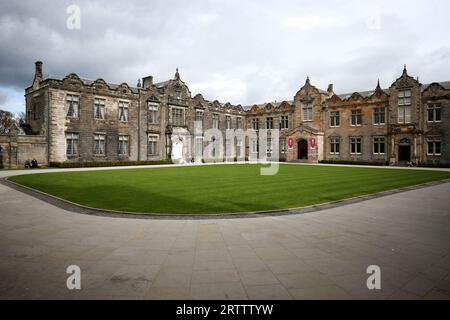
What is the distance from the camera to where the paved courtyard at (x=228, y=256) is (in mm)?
4625

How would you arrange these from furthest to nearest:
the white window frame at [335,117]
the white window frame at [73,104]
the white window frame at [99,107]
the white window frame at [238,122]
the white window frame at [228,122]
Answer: the white window frame at [238,122] → the white window frame at [228,122] → the white window frame at [335,117] → the white window frame at [99,107] → the white window frame at [73,104]

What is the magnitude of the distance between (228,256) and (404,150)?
42642 millimetres

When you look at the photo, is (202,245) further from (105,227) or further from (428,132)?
(428,132)

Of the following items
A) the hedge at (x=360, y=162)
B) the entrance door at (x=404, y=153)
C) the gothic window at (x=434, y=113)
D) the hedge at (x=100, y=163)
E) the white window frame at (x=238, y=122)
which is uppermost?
the white window frame at (x=238, y=122)

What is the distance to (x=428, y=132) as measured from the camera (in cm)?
3878

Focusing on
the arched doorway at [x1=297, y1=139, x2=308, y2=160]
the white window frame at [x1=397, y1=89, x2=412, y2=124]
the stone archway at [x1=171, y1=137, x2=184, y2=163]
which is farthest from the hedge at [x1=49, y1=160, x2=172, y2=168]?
the white window frame at [x1=397, y1=89, x2=412, y2=124]

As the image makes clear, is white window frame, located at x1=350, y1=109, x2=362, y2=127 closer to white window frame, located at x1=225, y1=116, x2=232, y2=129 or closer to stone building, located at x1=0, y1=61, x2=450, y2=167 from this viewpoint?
stone building, located at x1=0, y1=61, x2=450, y2=167

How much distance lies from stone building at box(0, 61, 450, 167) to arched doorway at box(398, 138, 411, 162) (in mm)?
122

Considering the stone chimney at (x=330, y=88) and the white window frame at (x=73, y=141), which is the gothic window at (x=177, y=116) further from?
the stone chimney at (x=330, y=88)

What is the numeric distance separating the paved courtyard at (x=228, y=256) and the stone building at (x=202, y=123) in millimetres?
29040

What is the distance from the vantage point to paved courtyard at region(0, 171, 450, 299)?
4.62m

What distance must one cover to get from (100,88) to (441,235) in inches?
1529

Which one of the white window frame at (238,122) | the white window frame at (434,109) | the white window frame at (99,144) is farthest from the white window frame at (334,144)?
the white window frame at (99,144)
